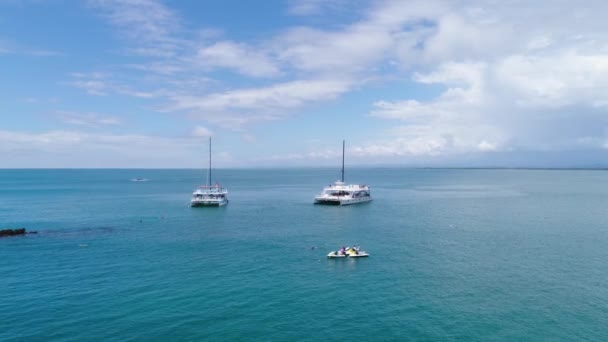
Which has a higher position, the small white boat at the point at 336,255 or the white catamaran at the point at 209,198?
the white catamaran at the point at 209,198

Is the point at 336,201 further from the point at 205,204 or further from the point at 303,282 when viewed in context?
the point at 303,282

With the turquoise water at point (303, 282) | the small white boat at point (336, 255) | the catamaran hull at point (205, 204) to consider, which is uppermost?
the catamaran hull at point (205, 204)

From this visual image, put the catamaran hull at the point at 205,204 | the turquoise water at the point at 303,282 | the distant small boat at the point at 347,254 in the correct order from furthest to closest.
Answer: the catamaran hull at the point at 205,204 → the distant small boat at the point at 347,254 → the turquoise water at the point at 303,282

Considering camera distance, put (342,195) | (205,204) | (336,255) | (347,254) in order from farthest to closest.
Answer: (342,195)
(205,204)
(347,254)
(336,255)

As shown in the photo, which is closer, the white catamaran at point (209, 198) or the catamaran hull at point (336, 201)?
the white catamaran at point (209, 198)

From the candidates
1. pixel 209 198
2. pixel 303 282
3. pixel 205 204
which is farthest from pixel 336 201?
pixel 303 282

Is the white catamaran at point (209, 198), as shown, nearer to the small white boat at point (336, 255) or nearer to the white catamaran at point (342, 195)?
the white catamaran at point (342, 195)

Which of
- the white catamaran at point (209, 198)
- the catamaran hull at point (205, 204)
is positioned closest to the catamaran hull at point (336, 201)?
the white catamaran at point (209, 198)

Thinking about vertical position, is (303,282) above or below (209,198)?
below

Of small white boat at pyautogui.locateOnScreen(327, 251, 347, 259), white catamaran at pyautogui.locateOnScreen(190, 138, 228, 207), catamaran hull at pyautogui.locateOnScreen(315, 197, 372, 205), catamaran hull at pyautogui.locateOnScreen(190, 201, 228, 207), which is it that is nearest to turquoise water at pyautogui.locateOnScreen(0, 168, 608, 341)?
small white boat at pyautogui.locateOnScreen(327, 251, 347, 259)

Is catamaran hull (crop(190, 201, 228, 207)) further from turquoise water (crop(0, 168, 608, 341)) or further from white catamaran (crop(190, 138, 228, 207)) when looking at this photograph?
turquoise water (crop(0, 168, 608, 341))

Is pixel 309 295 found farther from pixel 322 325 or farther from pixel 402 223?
pixel 402 223
